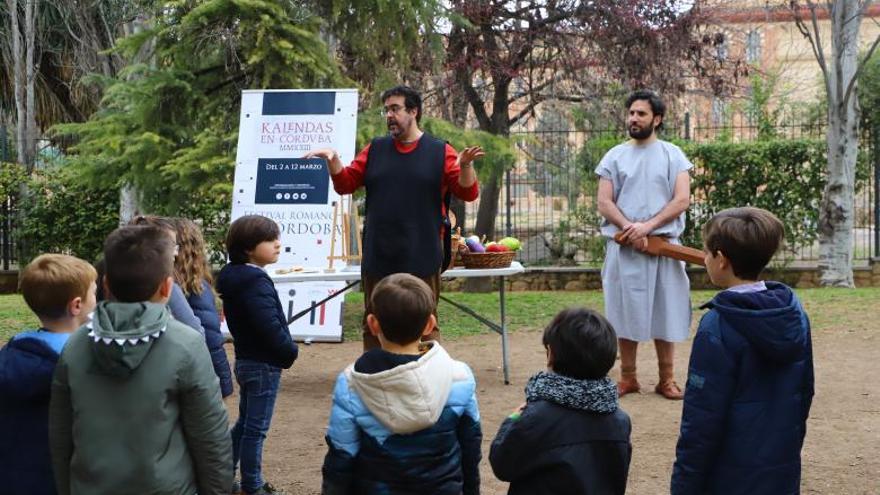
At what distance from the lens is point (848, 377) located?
7594 millimetres

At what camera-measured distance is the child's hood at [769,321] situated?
10.7 feet

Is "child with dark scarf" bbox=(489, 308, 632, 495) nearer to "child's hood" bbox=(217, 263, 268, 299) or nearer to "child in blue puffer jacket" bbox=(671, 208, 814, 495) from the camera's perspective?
"child in blue puffer jacket" bbox=(671, 208, 814, 495)

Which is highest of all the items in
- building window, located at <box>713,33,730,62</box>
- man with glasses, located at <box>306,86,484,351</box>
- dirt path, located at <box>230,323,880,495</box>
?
building window, located at <box>713,33,730,62</box>

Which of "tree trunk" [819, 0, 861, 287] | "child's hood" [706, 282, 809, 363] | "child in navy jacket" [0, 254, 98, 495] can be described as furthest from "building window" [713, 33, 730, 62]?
"child in navy jacket" [0, 254, 98, 495]

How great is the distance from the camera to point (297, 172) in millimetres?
9398

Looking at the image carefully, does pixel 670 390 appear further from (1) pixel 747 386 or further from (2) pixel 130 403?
(2) pixel 130 403

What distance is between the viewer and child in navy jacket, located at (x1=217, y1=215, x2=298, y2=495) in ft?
15.2

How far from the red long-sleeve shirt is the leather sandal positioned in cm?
189

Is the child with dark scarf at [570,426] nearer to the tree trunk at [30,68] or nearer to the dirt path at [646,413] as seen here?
the dirt path at [646,413]

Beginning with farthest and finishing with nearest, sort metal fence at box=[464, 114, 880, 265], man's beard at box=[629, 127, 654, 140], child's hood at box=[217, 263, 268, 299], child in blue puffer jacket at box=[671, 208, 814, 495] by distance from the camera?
1. metal fence at box=[464, 114, 880, 265]
2. man's beard at box=[629, 127, 654, 140]
3. child's hood at box=[217, 263, 268, 299]
4. child in blue puffer jacket at box=[671, 208, 814, 495]

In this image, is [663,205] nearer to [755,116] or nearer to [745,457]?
[745,457]

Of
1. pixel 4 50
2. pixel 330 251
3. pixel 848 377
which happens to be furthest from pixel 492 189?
pixel 4 50

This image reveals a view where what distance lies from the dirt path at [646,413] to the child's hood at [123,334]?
6.88ft

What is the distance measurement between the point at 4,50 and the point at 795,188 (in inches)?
605
